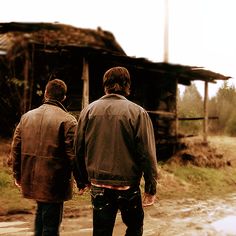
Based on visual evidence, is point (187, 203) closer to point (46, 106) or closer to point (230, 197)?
point (230, 197)

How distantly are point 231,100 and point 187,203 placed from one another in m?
31.5

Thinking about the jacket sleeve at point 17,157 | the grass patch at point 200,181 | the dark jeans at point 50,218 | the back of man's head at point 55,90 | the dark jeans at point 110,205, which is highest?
the back of man's head at point 55,90

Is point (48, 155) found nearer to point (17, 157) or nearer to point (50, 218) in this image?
point (17, 157)

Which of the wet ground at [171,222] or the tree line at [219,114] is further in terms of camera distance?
the tree line at [219,114]

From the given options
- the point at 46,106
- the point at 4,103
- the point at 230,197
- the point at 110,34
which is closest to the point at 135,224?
the point at 46,106

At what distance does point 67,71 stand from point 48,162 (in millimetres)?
9485

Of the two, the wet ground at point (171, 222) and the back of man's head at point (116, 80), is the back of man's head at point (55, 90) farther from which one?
the wet ground at point (171, 222)

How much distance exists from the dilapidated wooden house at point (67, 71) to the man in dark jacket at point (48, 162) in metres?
7.12

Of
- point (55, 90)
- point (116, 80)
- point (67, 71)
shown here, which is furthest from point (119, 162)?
point (67, 71)

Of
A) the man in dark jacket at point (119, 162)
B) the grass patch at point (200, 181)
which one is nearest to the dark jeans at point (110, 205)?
the man in dark jacket at point (119, 162)

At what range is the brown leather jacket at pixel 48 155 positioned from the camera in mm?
4191

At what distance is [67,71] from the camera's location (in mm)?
13453

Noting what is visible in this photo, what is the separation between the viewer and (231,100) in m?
39.5

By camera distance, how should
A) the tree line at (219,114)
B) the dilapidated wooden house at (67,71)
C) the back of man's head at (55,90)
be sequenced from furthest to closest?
the tree line at (219,114) → the dilapidated wooden house at (67,71) → the back of man's head at (55,90)
